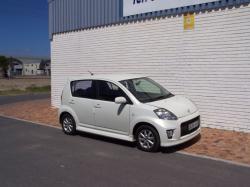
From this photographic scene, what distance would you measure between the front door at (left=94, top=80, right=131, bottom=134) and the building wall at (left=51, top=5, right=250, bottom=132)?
3109mm

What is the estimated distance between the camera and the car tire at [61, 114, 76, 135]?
927cm

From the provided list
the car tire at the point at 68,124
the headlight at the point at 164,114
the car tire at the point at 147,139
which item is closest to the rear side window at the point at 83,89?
the car tire at the point at 68,124

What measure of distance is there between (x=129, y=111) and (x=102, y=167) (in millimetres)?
1704

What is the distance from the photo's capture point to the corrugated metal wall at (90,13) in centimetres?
1014

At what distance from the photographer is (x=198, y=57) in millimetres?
9930

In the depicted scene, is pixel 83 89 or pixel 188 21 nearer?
pixel 83 89

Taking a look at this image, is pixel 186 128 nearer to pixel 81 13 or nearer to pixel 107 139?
pixel 107 139

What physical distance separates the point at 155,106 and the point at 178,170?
1719 millimetres

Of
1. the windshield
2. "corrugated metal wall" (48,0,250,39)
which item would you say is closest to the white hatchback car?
the windshield

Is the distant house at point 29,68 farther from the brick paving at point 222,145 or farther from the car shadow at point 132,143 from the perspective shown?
the brick paving at point 222,145

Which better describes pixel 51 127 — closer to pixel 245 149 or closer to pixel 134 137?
pixel 134 137

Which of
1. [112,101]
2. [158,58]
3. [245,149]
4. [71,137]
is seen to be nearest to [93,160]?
[112,101]

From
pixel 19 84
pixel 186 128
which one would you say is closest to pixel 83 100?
pixel 186 128

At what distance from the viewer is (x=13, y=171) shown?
623 centimetres
